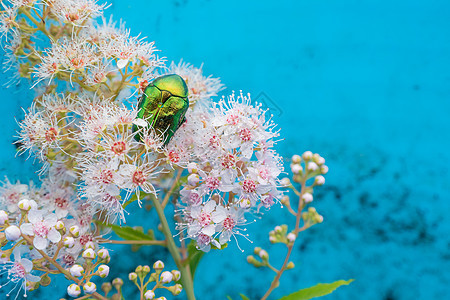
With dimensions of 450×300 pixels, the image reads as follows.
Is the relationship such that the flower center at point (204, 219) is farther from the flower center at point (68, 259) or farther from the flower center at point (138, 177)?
the flower center at point (68, 259)

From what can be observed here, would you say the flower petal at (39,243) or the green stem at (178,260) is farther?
the green stem at (178,260)

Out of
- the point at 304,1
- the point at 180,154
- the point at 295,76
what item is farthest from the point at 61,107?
the point at 304,1

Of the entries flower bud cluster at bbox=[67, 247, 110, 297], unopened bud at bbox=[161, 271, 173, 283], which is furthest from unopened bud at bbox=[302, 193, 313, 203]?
flower bud cluster at bbox=[67, 247, 110, 297]

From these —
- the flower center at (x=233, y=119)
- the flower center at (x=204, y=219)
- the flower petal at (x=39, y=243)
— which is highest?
the flower center at (x=233, y=119)

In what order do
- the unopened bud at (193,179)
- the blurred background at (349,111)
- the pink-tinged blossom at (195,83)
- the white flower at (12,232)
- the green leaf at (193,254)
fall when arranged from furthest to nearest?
the blurred background at (349,111) < the pink-tinged blossom at (195,83) < the green leaf at (193,254) < the unopened bud at (193,179) < the white flower at (12,232)

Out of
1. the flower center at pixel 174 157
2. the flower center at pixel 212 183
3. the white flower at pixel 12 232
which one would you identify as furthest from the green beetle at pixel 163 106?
the white flower at pixel 12 232

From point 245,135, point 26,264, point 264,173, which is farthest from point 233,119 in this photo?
point 26,264

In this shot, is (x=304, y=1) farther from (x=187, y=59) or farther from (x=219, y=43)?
(x=187, y=59)
